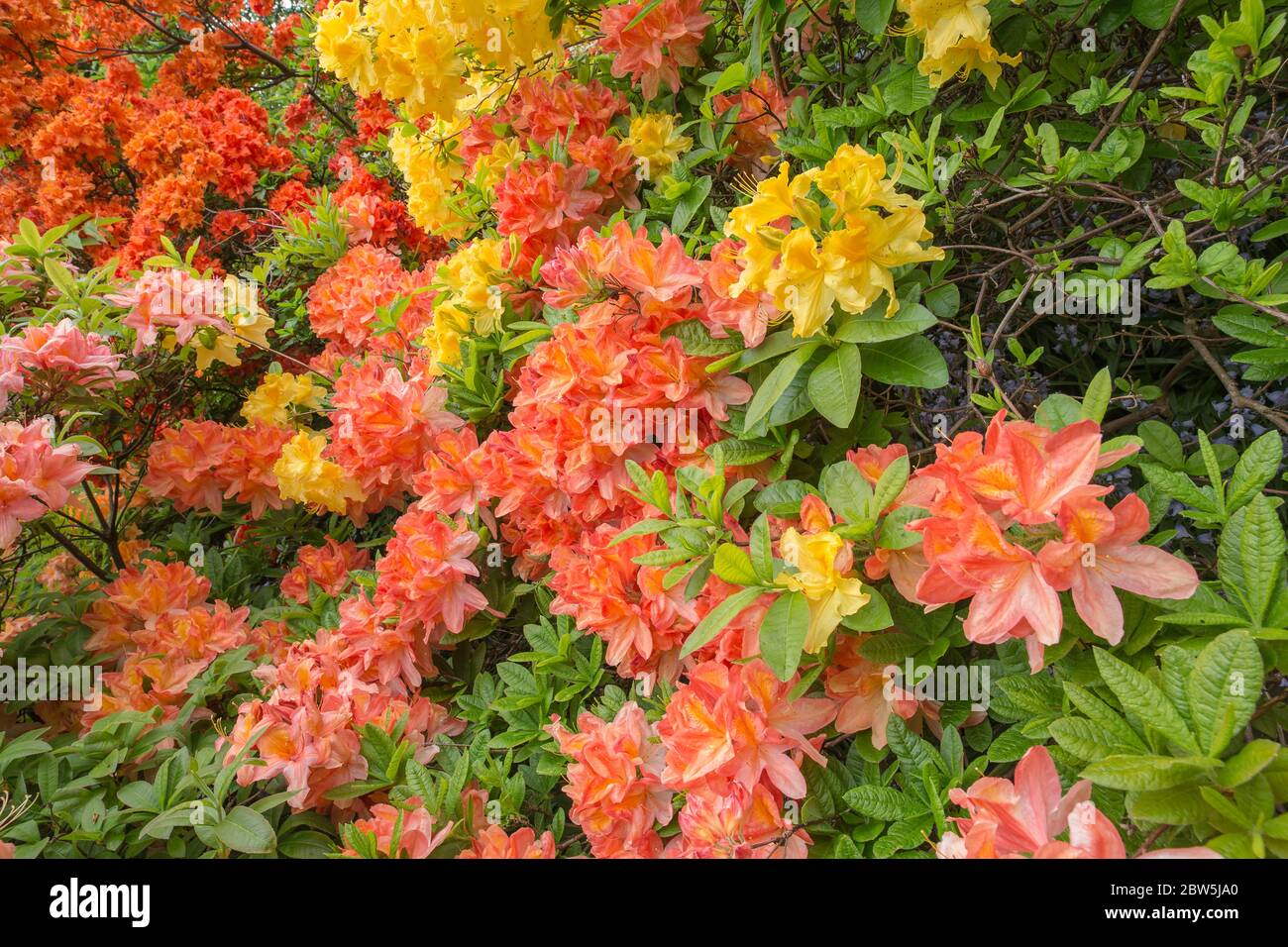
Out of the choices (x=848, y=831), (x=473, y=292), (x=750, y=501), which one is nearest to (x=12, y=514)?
(x=473, y=292)

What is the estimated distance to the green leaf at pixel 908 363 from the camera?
3.72 feet

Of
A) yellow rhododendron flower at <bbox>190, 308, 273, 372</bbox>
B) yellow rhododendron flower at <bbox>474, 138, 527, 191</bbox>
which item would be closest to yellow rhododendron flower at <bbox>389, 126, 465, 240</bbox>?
yellow rhododendron flower at <bbox>474, 138, 527, 191</bbox>

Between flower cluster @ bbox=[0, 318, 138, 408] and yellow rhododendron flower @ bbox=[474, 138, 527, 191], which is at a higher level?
yellow rhododendron flower @ bbox=[474, 138, 527, 191]

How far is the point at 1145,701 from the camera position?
792mm

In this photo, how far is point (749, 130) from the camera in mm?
1823

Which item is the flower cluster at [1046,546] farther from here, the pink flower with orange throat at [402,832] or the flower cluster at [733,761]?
the pink flower with orange throat at [402,832]

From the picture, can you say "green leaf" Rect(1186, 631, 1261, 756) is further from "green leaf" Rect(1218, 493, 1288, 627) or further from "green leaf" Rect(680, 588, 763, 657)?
"green leaf" Rect(680, 588, 763, 657)

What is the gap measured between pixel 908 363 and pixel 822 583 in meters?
0.34

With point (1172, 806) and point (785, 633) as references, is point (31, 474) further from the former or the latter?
point (1172, 806)

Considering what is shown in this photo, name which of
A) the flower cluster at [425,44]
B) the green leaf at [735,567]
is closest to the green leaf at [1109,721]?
the green leaf at [735,567]

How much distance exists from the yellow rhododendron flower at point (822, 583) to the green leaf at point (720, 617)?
65 millimetres

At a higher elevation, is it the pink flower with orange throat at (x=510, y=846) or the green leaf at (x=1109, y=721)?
the green leaf at (x=1109, y=721)

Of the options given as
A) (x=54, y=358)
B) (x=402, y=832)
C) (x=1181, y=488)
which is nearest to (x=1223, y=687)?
(x=1181, y=488)

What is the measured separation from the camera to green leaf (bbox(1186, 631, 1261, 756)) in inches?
28.4
